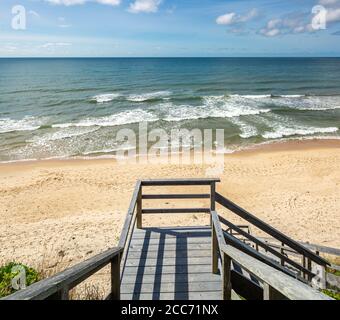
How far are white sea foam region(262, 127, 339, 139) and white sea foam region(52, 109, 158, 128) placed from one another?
9553mm

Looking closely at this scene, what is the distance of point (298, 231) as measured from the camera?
10.9 metres

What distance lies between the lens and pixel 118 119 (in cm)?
2842

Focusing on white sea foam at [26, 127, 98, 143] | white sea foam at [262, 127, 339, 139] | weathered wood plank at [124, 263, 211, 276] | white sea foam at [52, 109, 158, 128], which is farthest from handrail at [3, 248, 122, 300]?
white sea foam at [52, 109, 158, 128]

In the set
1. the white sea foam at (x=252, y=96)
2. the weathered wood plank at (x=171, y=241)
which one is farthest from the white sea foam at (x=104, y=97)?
the weathered wood plank at (x=171, y=241)

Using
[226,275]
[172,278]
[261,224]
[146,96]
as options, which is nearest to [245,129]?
[146,96]

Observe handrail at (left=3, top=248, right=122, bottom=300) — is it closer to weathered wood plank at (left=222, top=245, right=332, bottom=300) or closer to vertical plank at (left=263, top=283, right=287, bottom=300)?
weathered wood plank at (left=222, top=245, right=332, bottom=300)

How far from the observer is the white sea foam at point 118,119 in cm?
2654

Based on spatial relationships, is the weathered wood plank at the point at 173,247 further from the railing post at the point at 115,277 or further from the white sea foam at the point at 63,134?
the white sea foam at the point at 63,134

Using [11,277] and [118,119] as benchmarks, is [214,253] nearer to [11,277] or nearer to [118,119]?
[11,277]

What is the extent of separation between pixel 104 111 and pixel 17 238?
72.5 ft

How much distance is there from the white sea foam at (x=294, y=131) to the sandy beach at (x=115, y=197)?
2.50 meters
